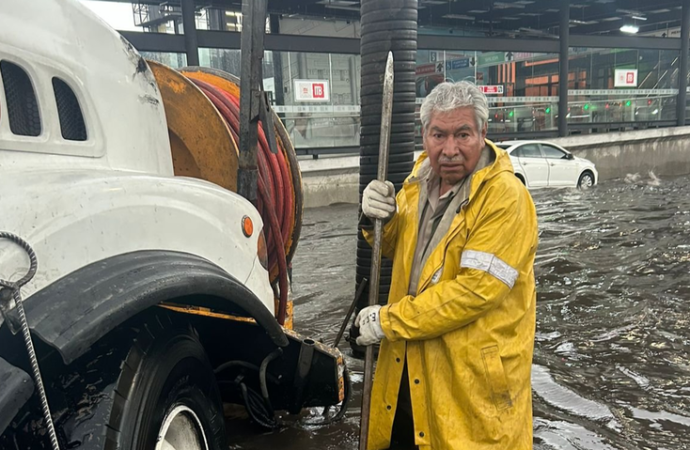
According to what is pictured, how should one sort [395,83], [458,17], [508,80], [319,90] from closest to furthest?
[395,83]
[319,90]
[508,80]
[458,17]

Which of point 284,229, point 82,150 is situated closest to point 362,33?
point 284,229

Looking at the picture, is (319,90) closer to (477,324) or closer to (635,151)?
(635,151)

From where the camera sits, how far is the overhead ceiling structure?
1593cm

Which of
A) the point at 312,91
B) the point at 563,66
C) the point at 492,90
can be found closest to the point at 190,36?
the point at 312,91

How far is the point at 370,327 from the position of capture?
2.13 m

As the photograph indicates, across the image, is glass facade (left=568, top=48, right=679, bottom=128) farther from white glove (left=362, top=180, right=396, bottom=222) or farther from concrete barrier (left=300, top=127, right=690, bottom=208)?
white glove (left=362, top=180, right=396, bottom=222)

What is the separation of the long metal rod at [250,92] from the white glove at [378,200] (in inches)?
20.6

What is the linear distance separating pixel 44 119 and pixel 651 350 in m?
4.24

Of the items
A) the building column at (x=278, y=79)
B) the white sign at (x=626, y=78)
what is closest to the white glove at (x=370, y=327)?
the building column at (x=278, y=79)

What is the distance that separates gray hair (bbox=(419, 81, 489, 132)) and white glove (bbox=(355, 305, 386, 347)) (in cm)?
81

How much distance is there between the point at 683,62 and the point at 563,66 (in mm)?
5149

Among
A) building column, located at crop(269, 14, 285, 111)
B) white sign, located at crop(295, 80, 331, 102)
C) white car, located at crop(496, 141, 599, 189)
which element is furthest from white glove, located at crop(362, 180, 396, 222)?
white sign, located at crop(295, 80, 331, 102)

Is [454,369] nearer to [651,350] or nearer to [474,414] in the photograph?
[474,414]

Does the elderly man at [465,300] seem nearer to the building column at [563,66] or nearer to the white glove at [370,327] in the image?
the white glove at [370,327]
